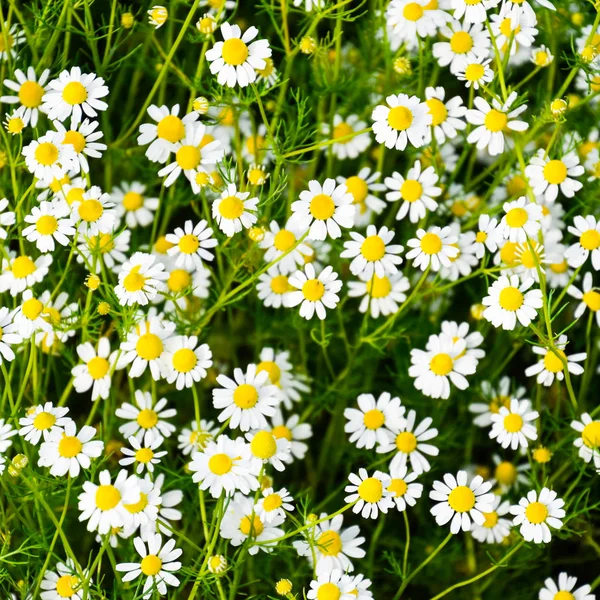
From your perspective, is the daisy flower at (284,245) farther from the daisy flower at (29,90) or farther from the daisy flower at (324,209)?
the daisy flower at (29,90)

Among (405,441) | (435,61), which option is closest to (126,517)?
(405,441)

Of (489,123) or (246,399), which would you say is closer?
(246,399)

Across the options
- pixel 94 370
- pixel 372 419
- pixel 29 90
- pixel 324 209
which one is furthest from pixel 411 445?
pixel 29 90

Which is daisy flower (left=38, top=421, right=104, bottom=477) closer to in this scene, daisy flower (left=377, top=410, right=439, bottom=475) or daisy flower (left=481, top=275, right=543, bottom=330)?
daisy flower (left=377, top=410, right=439, bottom=475)

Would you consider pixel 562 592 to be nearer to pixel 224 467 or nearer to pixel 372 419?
pixel 372 419

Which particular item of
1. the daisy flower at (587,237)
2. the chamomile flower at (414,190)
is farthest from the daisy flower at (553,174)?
the chamomile flower at (414,190)
